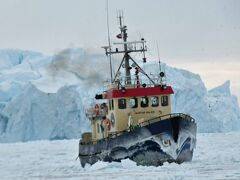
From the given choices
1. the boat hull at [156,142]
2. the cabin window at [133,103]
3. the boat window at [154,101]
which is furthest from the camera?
the boat window at [154,101]

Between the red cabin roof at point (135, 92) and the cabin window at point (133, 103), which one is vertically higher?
the red cabin roof at point (135, 92)

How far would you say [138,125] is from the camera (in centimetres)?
2017

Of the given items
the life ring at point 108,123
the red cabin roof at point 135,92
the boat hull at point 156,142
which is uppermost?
the red cabin roof at point 135,92

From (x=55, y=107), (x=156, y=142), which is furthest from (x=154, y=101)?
(x=55, y=107)

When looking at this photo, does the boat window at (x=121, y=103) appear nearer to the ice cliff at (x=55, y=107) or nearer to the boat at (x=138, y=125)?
the boat at (x=138, y=125)

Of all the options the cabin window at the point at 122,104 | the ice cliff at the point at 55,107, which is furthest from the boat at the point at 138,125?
the ice cliff at the point at 55,107

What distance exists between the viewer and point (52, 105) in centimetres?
5688

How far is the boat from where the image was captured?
1970cm

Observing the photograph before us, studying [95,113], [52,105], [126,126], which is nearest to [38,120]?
[52,105]

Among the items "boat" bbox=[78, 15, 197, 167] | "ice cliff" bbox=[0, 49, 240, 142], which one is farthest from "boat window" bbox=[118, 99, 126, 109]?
"ice cliff" bbox=[0, 49, 240, 142]

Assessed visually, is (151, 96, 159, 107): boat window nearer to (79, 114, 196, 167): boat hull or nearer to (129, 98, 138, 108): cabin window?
(129, 98, 138, 108): cabin window

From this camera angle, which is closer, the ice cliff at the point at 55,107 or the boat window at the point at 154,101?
the boat window at the point at 154,101

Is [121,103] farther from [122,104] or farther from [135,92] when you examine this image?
[135,92]

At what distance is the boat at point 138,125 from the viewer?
19.7 m
